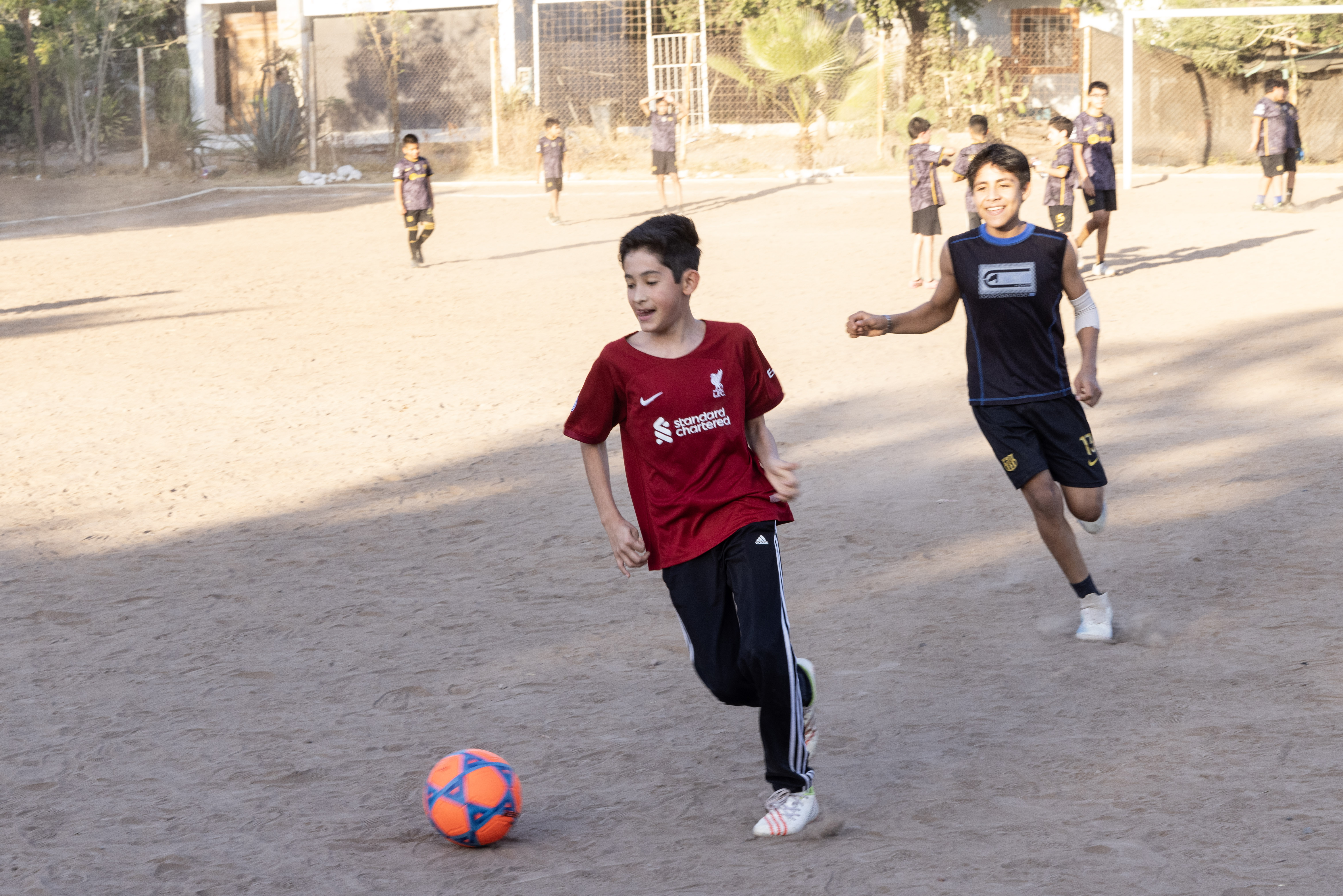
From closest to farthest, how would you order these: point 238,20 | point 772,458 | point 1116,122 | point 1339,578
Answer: point 772,458 < point 1339,578 < point 1116,122 < point 238,20

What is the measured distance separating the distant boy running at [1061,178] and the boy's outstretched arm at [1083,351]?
863cm

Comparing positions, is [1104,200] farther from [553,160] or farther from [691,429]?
[691,429]

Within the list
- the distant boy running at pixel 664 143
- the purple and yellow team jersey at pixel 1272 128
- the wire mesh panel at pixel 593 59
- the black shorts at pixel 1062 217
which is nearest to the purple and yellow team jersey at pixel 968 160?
the black shorts at pixel 1062 217

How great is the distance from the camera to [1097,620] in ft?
16.5

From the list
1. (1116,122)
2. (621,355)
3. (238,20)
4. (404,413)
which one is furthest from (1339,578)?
(238,20)

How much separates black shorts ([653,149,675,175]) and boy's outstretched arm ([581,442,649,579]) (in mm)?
17746

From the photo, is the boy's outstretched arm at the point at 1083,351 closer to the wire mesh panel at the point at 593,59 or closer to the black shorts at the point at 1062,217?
the black shorts at the point at 1062,217

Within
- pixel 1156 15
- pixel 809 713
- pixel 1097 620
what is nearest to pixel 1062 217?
pixel 1097 620

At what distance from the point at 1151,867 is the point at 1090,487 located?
1.93 meters

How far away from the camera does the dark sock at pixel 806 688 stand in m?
3.77

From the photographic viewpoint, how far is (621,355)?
3732 millimetres

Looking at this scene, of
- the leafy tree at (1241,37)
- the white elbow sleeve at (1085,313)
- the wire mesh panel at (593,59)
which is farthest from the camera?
the wire mesh panel at (593,59)

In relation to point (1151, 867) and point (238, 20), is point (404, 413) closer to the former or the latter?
point (1151, 867)

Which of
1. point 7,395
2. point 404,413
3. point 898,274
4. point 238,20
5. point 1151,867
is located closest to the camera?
point 1151,867
